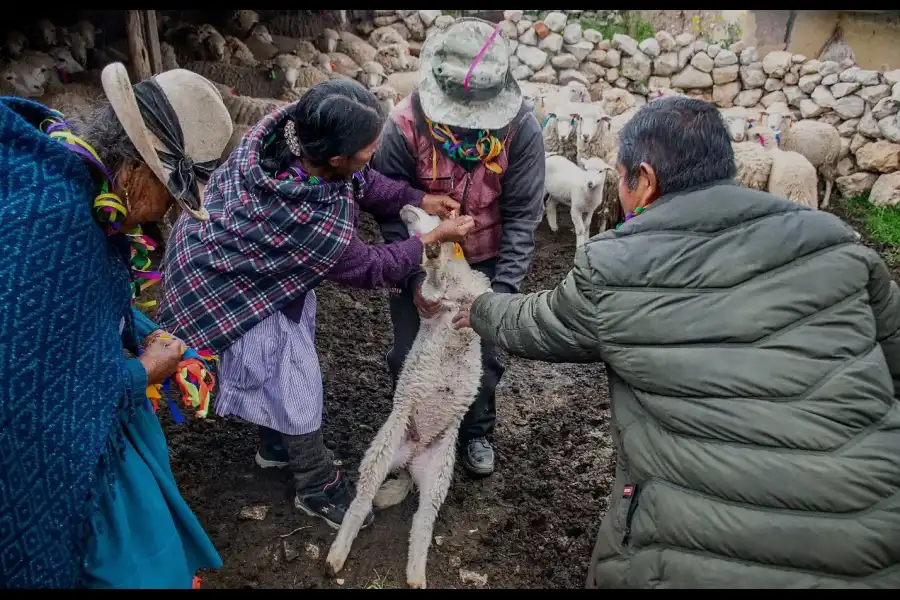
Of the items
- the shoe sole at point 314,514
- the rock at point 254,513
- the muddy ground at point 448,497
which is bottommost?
the muddy ground at point 448,497

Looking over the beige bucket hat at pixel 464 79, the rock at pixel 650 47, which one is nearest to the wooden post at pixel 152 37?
the beige bucket hat at pixel 464 79

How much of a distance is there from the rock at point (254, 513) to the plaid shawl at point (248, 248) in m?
1.01

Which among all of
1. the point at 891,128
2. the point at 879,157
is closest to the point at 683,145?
the point at 879,157

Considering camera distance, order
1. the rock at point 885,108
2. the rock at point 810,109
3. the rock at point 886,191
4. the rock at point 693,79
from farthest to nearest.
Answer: the rock at point 693,79 → the rock at point 810,109 → the rock at point 885,108 → the rock at point 886,191

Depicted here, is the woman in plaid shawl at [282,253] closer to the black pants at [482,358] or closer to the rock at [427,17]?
the black pants at [482,358]

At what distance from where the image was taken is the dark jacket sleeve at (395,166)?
3258mm

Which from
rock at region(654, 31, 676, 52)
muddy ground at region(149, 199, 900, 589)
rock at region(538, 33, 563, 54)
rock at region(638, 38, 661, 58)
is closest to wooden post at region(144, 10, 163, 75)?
muddy ground at region(149, 199, 900, 589)

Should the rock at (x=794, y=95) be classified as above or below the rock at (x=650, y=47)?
below

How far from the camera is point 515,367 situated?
5.05 m

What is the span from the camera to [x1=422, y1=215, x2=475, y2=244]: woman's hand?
2.99 metres

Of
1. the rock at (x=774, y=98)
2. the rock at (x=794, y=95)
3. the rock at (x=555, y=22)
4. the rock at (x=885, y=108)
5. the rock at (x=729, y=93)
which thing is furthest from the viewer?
the rock at (x=555, y=22)

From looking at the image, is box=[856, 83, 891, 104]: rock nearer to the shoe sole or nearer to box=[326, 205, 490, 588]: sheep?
box=[326, 205, 490, 588]: sheep

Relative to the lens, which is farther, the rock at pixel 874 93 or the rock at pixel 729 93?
the rock at pixel 729 93
